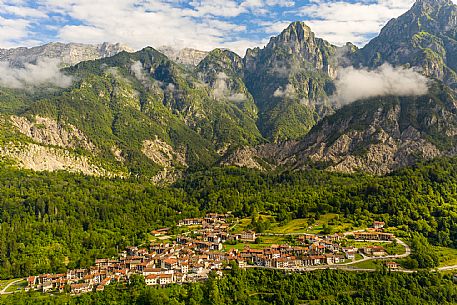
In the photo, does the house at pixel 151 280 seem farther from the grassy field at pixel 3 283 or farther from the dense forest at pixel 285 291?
the grassy field at pixel 3 283

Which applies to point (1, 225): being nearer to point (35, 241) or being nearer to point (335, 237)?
point (35, 241)

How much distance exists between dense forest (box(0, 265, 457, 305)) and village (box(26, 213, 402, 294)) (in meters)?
4.06

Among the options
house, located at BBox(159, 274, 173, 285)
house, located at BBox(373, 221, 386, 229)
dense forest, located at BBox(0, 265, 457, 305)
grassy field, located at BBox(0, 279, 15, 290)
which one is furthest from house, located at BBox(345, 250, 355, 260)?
grassy field, located at BBox(0, 279, 15, 290)

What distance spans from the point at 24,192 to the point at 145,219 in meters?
49.6

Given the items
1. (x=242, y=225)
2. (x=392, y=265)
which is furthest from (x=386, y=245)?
(x=242, y=225)

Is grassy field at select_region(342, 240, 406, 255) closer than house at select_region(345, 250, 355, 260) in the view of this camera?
No

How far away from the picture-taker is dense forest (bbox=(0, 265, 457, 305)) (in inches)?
3649

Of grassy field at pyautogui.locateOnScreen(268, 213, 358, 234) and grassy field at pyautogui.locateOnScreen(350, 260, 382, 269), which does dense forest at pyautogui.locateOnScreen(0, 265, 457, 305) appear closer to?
grassy field at pyautogui.locateOnScreen(350, 260, 382, 269)

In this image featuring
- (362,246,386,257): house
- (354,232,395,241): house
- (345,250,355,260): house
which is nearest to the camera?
(345,250,355,260): house

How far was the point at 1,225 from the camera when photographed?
139 metres

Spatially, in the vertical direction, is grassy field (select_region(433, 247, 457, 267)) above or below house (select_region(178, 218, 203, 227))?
above

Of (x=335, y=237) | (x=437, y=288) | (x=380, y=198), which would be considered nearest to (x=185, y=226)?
(x=335, y=237)

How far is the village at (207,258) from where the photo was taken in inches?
4013

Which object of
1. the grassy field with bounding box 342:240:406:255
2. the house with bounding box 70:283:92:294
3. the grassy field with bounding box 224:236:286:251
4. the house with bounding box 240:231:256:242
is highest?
the grassy field with bounding box 342:240:406:255
